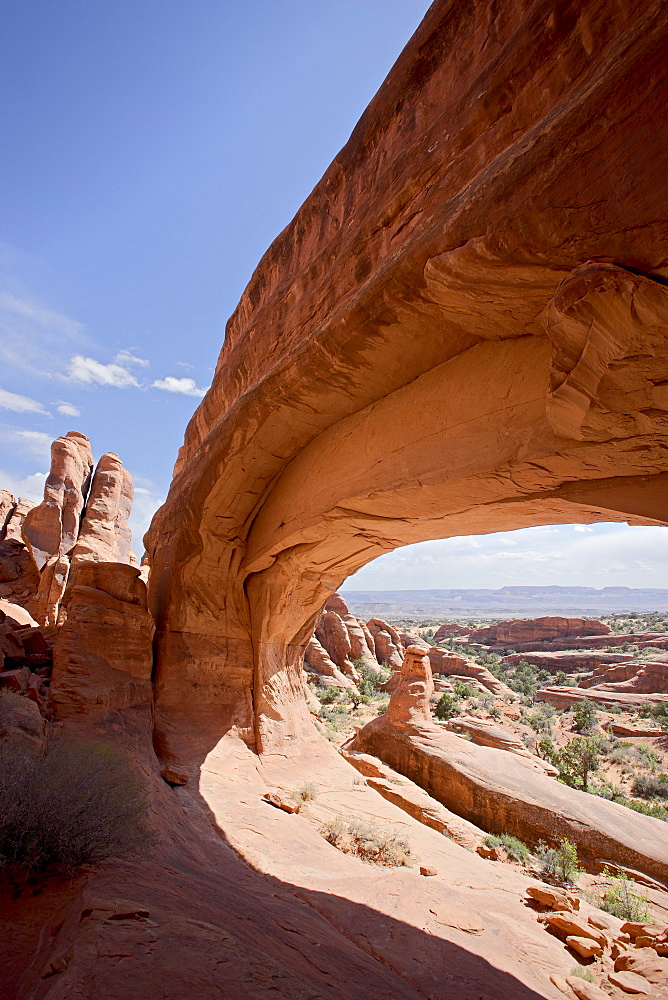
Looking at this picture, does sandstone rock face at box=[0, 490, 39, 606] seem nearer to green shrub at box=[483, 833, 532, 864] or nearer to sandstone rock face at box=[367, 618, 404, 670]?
green shrub at box=[483, 833, 532, 864]

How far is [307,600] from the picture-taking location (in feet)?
31.0

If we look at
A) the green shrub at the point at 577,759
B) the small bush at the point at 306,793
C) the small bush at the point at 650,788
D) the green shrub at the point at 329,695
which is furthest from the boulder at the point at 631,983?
the green shrub at the point at 329,695

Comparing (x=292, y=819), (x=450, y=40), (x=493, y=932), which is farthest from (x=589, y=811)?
(x=450, y=40)

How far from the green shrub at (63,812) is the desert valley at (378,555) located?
2 cm

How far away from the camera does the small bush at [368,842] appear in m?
6.06

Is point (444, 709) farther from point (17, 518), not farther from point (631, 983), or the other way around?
point (17, 518)

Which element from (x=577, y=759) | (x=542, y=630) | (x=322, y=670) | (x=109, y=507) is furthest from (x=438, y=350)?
(x=542, y=630)

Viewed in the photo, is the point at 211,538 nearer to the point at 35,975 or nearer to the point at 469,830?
the point at 35,975

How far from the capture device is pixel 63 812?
123 inches

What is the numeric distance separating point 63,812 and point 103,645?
394 cm

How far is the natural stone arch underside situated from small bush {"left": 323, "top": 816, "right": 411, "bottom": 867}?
92.4 inches

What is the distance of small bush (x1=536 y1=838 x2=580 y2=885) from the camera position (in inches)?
296

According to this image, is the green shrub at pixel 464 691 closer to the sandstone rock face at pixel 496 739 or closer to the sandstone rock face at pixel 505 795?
the sandstone rock face at pixel 496 739

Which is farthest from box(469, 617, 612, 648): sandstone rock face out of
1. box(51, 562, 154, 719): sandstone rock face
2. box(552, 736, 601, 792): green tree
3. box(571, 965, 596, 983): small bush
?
box(51, 562, 154, 719): sandstone rock face
